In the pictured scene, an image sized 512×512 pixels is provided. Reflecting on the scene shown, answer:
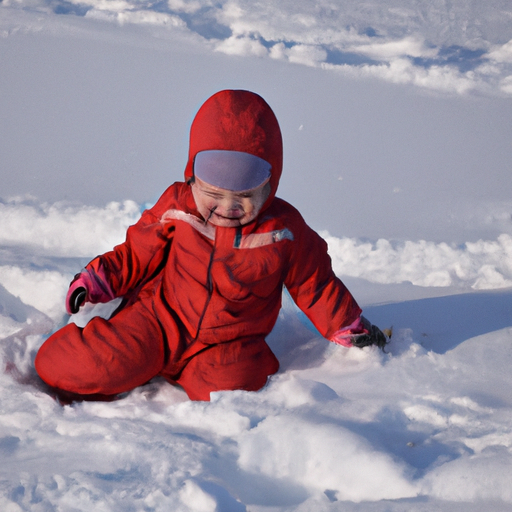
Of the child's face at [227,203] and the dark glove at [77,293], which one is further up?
the child's face at [227,203]

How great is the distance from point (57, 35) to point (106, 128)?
67 cm

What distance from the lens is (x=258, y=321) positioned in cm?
109

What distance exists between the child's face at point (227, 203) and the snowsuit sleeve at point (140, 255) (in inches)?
4.2

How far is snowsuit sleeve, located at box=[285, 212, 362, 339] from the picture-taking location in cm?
110

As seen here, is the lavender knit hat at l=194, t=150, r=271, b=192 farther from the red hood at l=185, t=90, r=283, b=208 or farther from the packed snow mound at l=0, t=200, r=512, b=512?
the packed snow mound at l=0, t=200, r=512, b=512

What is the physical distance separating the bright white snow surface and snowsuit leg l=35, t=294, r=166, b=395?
40mm

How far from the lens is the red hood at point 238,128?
3.08 ft

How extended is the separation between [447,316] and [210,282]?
64cm

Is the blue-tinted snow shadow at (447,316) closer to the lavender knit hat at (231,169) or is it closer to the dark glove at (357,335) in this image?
the dark glove at (357,335)

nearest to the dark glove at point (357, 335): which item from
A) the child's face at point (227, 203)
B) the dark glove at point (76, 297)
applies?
the child's face at point (227, 203)

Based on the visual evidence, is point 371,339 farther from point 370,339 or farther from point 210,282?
point 210,282

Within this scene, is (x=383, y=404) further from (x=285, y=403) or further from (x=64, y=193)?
(x=64, y=193)

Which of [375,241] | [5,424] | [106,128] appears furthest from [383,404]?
[106,128]

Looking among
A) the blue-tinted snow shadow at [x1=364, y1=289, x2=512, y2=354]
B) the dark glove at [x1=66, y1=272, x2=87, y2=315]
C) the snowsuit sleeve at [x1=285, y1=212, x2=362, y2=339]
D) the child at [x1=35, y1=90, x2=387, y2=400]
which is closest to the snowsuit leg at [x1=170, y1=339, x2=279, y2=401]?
the child at [x1=35, y1=90, x2=387, y2=400]
